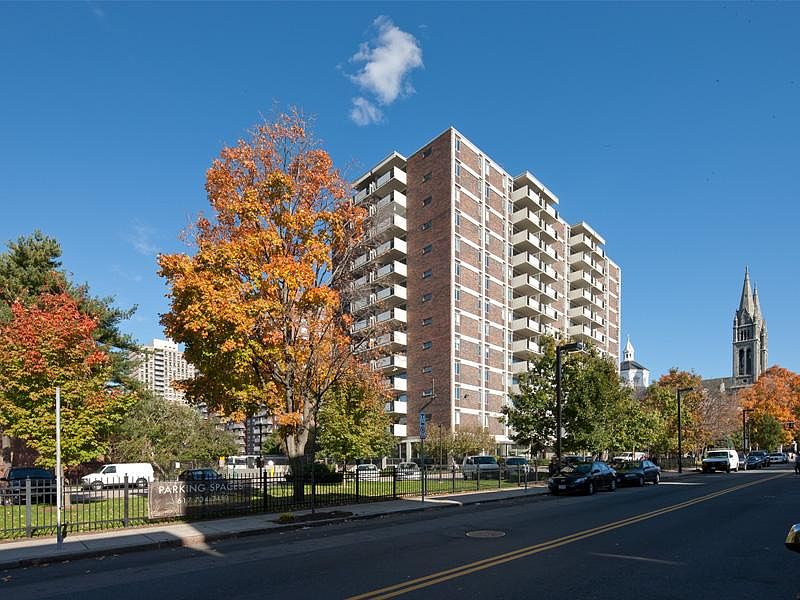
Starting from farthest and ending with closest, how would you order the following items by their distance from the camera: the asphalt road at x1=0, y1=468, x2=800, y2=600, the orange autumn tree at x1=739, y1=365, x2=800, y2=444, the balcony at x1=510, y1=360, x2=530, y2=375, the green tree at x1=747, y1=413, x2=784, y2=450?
the orange autumn tree at x1=739, y1=365, x2=800, y2=444, the green tree at x1=747, y1=413, x2=784, y2=450, the balcony at x1=510, y1=360, x2=530, y2=375, the asphalt road at x1=0, y1=468, x2=800, y2=600

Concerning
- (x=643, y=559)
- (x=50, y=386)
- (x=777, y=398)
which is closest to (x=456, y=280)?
(x=50, y=386)

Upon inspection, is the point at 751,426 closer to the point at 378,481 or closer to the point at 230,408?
the point at 378,481

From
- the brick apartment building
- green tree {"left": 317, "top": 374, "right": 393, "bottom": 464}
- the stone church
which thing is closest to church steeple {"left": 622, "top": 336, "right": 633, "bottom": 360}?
the stone church

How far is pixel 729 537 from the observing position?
527 inches

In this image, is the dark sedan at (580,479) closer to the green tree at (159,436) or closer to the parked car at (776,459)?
the green tree at (159,436)

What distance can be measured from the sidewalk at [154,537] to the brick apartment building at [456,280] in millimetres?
37118

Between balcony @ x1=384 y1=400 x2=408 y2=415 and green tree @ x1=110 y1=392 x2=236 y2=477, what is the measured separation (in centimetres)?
1899

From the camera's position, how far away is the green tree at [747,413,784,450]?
90125 millimetres

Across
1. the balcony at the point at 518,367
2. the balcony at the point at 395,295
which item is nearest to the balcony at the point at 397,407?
the balcony at the point at 395,295

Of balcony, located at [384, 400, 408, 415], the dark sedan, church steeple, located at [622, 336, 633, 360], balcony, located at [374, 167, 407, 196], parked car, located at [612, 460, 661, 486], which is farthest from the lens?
church steeple, located at [622, 336, 633, 360]

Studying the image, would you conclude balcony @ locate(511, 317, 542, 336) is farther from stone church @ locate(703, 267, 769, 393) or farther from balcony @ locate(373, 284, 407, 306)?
stone church @ locate(703, 267, 769, 393)

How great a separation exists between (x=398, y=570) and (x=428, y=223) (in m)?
55.2

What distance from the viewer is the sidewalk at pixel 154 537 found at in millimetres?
12055

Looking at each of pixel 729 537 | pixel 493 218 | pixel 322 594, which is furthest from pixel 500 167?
pixel 322 594
